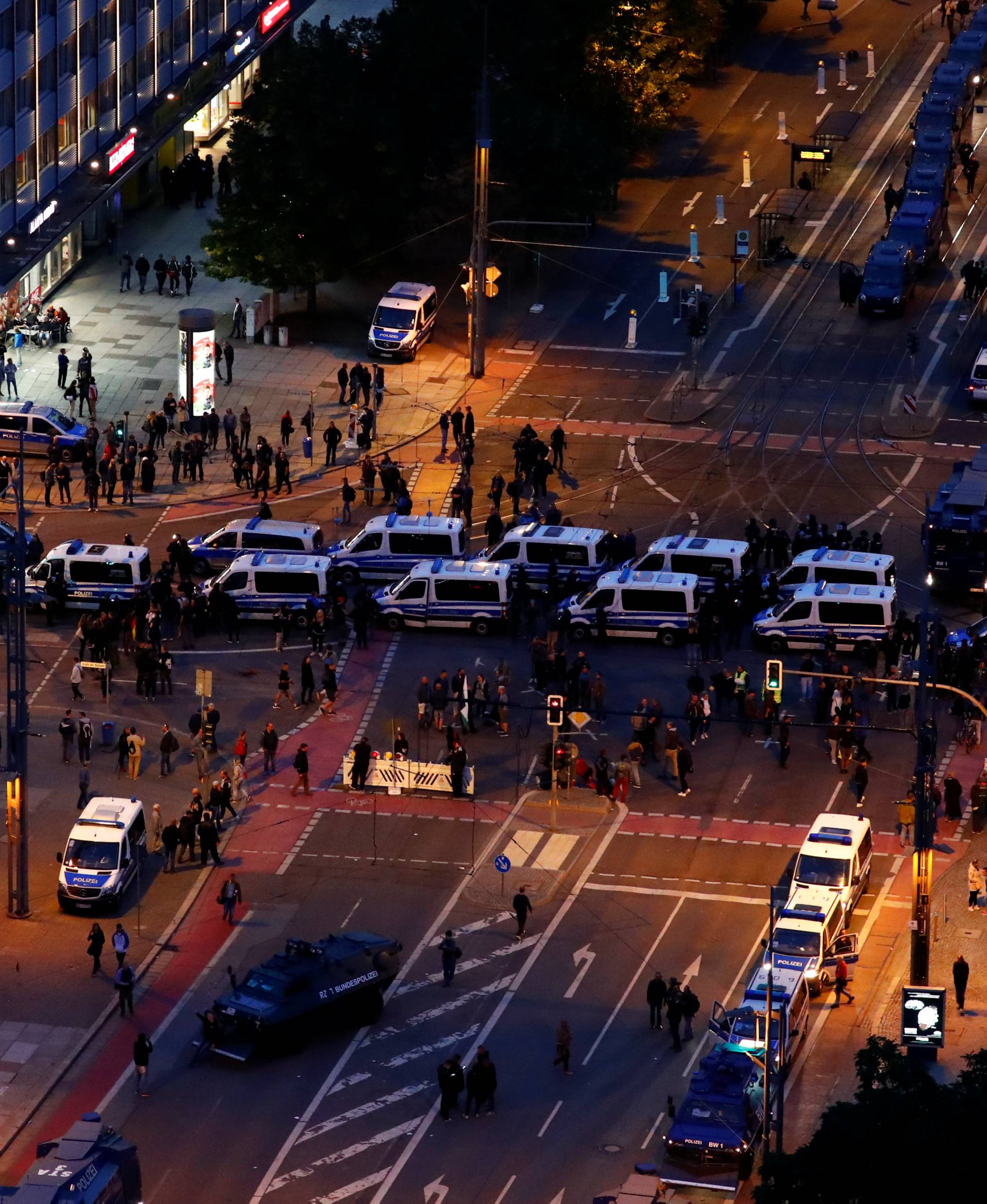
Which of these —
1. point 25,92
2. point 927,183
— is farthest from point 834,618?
point 927,183

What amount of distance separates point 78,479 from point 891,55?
50320mm

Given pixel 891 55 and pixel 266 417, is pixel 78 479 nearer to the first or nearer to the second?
pixel 266 417

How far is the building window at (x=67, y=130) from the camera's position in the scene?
335 ft

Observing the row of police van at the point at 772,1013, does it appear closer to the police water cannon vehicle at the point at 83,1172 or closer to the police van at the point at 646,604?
the police water cannon vehicle at the point at 83,1172

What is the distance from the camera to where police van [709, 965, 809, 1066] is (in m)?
63.2

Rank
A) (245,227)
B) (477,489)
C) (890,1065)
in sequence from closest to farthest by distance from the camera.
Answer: (890,1065)
(477,489)
(245,227)

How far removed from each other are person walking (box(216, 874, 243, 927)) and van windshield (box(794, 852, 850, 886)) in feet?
42.9

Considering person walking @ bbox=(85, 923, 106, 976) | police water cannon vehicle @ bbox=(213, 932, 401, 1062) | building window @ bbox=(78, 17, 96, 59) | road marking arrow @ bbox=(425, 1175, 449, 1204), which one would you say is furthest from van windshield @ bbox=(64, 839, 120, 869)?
building window @ bbox=(78, 17, 96, 59)

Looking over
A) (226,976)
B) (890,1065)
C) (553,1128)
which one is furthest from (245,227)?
(890,1065)

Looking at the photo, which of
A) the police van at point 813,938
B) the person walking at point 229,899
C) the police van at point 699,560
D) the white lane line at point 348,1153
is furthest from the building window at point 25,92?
the white lane line at point 348,1153

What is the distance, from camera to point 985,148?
124m

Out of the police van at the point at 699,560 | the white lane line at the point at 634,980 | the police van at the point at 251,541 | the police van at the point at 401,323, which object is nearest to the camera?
the white lane line at the point at 634,980

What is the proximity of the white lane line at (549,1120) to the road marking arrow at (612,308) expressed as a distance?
4966 centimetres

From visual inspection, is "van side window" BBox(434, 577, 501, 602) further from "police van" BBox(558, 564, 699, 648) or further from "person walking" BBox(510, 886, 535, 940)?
"person walking" BBox(510, 886, 535, 940)
